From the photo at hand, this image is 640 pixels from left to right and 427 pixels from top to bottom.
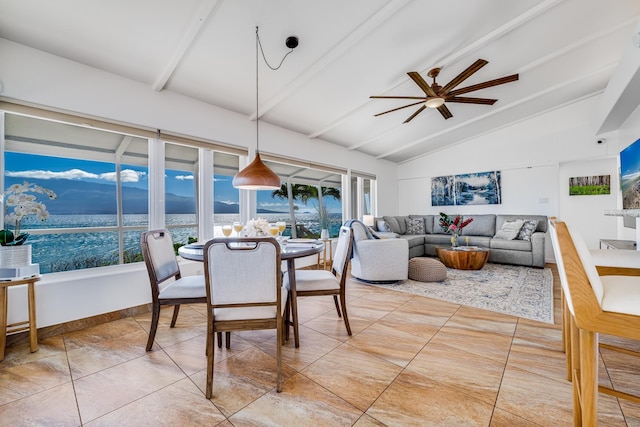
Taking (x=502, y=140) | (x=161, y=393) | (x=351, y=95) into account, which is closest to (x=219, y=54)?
(x=351, y=95)

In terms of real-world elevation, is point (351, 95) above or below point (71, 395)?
above

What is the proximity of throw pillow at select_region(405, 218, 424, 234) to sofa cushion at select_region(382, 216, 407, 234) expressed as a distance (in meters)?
0.11

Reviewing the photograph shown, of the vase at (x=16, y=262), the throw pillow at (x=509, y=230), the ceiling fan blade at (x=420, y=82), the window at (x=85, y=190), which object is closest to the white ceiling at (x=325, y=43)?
the ceiling fan blade at (x=420, y=82)

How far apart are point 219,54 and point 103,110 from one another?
1.23 meters

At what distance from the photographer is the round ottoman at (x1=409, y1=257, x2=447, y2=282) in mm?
Result: 3783

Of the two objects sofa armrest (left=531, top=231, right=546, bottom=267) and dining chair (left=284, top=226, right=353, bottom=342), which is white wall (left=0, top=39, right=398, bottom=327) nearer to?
dining chair (left=284, top=226, right=353, bottom=342)

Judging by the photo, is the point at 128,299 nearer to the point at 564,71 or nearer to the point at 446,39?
the point at 446,39

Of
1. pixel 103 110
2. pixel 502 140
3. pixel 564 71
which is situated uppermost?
pixel 564 71

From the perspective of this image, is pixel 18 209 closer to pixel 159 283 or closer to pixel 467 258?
pixel 159 283

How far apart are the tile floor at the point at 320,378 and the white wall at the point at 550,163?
160 inches

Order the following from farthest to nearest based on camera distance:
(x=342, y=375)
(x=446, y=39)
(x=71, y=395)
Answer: (x=446, y=39) < (x=342, y=375) < (x=71, y=395)

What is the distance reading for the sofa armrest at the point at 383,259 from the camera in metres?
3.67

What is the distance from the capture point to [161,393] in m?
1.51

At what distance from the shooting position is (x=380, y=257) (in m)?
3.69
